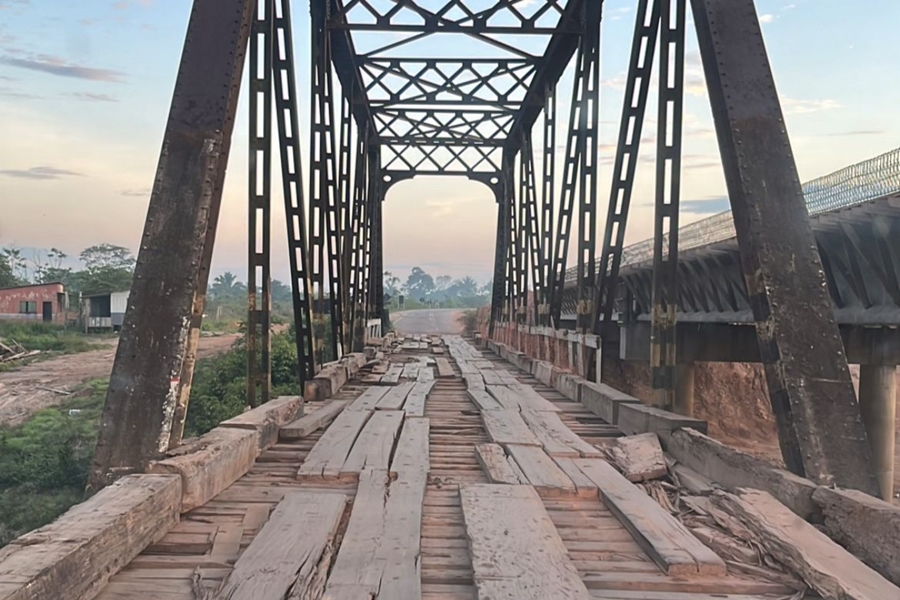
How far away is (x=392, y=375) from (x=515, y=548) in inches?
290

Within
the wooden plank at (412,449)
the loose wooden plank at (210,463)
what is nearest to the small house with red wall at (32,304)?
the wooden plank at (412,449)

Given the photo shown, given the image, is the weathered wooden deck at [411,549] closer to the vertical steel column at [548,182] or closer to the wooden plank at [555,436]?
the wooden plank at [555,436]

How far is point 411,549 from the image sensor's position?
9.16ft

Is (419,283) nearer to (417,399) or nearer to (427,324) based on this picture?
(427,324)

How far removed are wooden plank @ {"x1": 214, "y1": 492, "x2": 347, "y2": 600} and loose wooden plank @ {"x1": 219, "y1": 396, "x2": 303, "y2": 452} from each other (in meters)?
1.27

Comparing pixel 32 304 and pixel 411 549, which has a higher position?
pixel 32 304

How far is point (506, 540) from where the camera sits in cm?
287

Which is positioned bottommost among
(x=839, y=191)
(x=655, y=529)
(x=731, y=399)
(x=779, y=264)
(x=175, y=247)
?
(x=731, y=399)

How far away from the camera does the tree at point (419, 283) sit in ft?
553

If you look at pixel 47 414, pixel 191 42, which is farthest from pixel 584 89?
pixel 47 414

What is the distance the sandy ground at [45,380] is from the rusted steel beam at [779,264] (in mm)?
27016

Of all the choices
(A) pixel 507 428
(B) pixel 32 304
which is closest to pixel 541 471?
(A) pixel 507 428

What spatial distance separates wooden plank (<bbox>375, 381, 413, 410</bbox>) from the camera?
22.2 feet

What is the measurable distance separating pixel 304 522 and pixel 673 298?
145 inches
